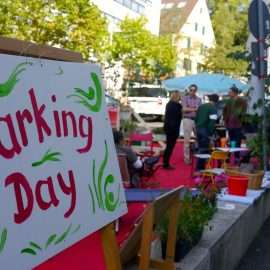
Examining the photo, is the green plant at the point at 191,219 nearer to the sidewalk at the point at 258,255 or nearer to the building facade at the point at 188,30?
the sidewalk at the point at 258,255

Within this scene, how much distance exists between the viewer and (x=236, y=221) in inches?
186

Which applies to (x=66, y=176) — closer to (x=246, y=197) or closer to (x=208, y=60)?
(x=246, y=197)

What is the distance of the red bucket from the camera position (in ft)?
18.8

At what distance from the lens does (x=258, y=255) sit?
5.15 metres

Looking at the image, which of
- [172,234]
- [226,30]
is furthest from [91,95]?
[226,30]

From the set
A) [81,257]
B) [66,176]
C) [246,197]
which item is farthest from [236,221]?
[66,176]

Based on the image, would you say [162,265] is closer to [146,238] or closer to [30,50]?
[146,238]

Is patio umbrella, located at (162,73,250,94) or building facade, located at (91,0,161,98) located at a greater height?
building facade, located at (91,0,161,98)

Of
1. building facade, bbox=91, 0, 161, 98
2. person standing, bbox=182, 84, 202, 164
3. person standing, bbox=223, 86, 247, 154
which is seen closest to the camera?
person standing, bbox=223, 86, 247, 154

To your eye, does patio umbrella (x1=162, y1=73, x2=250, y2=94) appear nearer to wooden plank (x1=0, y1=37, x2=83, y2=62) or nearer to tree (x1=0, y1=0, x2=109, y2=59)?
tree (x1=0, y1=0, x2=109, y2=59)

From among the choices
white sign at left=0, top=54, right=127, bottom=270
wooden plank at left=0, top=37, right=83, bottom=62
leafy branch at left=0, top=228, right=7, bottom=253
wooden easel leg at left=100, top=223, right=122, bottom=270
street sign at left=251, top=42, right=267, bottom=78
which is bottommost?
wooden easel leg at left=100, top=223, right=122, bottom=270

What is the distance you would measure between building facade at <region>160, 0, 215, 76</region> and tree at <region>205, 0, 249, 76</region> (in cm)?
133

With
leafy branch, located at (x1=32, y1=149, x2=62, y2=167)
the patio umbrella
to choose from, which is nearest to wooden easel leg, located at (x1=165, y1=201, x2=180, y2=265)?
leafy branch, located at (x1=32, y1=149, x2=62, y2=167)

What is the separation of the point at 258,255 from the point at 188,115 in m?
7.27
